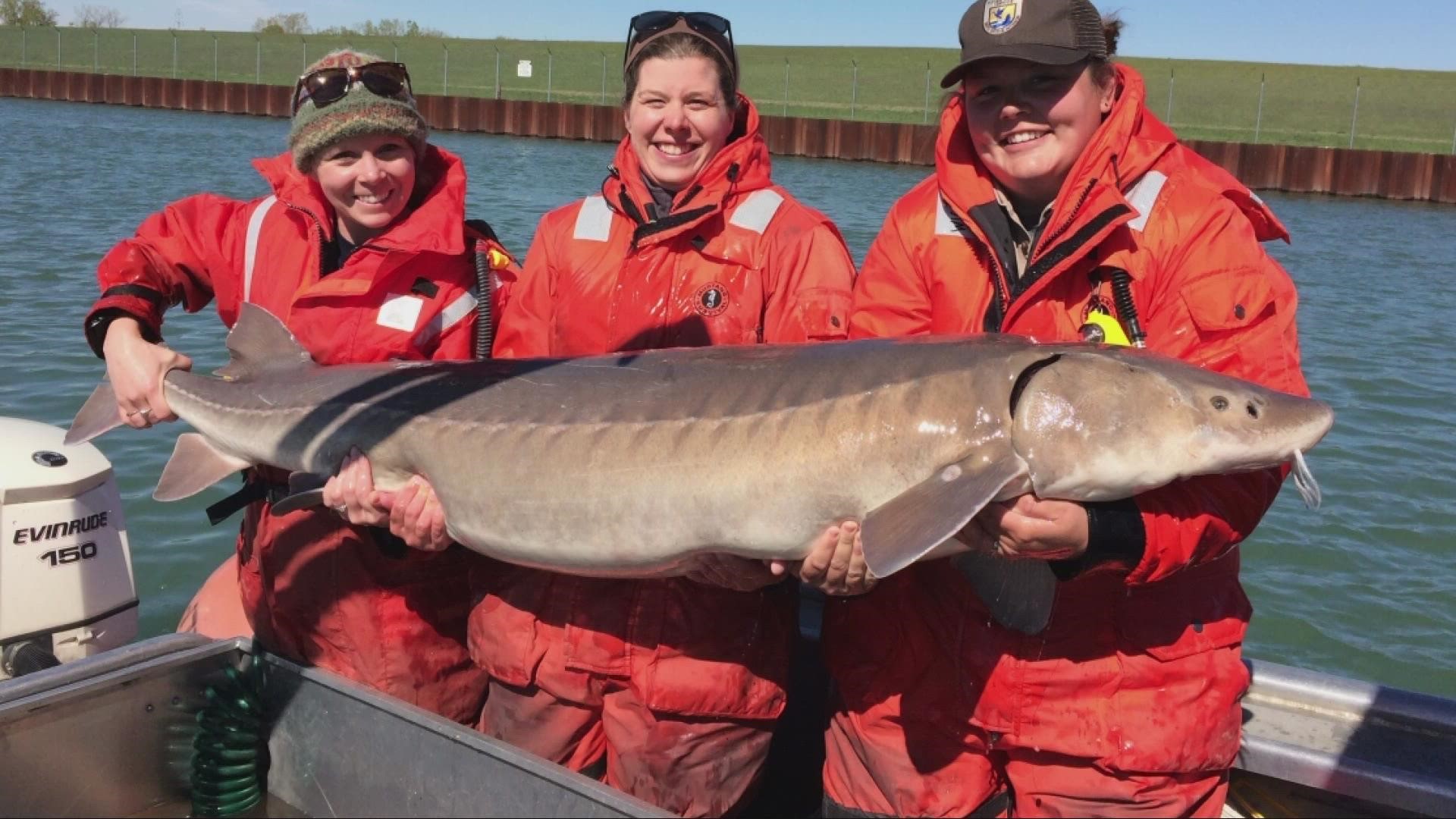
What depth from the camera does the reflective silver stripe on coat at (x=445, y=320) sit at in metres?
4.21

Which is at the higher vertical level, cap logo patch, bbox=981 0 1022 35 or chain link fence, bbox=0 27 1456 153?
chain link fence, bbox=0 27 1456 153

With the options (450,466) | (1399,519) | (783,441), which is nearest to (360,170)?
(450,466)

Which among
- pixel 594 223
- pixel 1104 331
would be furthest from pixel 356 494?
pixel 1104 331

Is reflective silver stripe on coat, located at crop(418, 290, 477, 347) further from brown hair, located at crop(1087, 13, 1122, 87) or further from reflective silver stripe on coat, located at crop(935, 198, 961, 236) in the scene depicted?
brown hair, located at crop(1087, 13, 1122, 87)

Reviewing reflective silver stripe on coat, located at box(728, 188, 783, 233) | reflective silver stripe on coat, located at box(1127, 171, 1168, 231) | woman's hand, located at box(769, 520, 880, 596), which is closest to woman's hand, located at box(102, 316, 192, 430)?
reflective silver stripe on coat, located at box(728, 188, 783, 233)

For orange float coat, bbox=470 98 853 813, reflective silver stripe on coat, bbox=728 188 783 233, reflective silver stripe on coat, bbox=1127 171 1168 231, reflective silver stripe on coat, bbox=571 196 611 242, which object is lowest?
orange float coat, bbox=470 98 853 813

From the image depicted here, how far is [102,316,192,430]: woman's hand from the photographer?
4277mm

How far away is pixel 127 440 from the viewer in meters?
9.16

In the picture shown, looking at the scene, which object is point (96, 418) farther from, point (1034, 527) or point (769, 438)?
point (1034, 527)

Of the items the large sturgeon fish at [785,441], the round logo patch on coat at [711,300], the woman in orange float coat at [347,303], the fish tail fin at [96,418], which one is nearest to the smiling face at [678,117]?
the round logo patch on coat at [711,300]

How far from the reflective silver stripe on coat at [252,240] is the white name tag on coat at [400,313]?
1.76 feet

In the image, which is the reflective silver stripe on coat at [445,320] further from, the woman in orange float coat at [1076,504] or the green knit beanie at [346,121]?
the woman in orange float coat at [1076,504]

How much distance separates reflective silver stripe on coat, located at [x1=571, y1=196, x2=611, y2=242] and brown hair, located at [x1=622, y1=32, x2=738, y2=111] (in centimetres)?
35

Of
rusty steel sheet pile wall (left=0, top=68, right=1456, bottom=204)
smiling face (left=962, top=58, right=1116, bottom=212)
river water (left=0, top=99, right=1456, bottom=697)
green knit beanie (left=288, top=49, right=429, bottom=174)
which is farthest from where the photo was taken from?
rusty steel sheet pile wall (left=0, top=68, right=1456, bottom=204)
